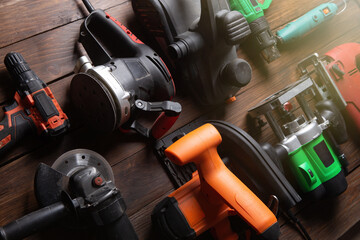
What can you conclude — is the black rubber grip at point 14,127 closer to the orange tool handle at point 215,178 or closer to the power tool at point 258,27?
the orange tool handle at point 215,178

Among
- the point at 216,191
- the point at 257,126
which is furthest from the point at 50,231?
the point at 257,126

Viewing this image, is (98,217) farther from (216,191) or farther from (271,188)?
(271,188)

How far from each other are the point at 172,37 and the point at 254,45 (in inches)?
14.4

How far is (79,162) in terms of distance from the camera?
0.97 metres

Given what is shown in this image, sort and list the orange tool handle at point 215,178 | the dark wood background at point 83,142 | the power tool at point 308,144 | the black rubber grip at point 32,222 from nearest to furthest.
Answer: the black rubber grip at point 32,222, the orange tool handle at point 215,178, the dark wood background at point 83,142, the power tool at point 308,144

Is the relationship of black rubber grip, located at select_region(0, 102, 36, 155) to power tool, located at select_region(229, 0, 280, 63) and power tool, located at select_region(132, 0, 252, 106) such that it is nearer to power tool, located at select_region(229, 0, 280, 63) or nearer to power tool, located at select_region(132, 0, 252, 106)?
power tool, located at select_region(132, 0, 252, 106)

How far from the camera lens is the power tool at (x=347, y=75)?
49.1 inches

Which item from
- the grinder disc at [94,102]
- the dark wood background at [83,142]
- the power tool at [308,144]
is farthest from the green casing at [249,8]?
the grinder disc at [94,102]

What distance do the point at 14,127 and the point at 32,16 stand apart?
0.40m

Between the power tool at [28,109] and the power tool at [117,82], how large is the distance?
0.28 feet

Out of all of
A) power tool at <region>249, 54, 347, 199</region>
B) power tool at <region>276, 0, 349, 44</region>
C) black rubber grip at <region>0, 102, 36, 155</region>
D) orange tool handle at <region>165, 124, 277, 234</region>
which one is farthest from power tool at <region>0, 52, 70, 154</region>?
power tool at <region>276, 0, 349, 44</region>

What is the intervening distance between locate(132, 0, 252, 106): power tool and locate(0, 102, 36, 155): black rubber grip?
477mm

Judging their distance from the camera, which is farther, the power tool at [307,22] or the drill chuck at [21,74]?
the power tool at [307,22]

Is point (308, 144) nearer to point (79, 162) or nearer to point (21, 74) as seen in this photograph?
point (79, 162)
